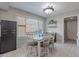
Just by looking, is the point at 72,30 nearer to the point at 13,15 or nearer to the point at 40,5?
the point at 40,5

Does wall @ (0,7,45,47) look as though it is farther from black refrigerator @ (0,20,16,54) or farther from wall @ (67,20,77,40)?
wall @ (67,20,77,40)

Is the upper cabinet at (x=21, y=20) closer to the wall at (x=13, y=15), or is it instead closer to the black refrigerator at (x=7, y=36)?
the wall at (x=13, y=15)

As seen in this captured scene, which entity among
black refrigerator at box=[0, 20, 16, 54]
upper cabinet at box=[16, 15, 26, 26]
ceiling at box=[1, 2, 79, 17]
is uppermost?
ceiling at box=[1, 2, 79, 17]

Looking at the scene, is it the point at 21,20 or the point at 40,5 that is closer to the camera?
the point at 40,5

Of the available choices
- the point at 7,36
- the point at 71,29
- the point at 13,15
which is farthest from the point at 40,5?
the point at 71,29

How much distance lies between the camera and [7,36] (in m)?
Answer: 4.57

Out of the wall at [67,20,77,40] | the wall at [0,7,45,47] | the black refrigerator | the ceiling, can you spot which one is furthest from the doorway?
the black refrigerator

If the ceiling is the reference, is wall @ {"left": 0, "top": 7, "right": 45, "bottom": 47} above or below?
below

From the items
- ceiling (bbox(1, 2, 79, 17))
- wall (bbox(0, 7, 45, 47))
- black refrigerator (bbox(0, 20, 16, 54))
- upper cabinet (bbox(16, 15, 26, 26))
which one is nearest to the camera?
black refrigerator (bbox(0, 20, 16, 54))

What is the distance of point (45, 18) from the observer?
9008mm

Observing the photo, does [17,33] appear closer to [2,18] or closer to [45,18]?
[2,18]

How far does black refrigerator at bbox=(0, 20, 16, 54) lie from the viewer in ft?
14.2

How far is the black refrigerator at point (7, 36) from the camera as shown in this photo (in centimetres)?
433

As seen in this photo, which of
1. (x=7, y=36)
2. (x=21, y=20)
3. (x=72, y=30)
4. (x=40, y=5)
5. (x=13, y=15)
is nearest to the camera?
(x=7, y=36)
